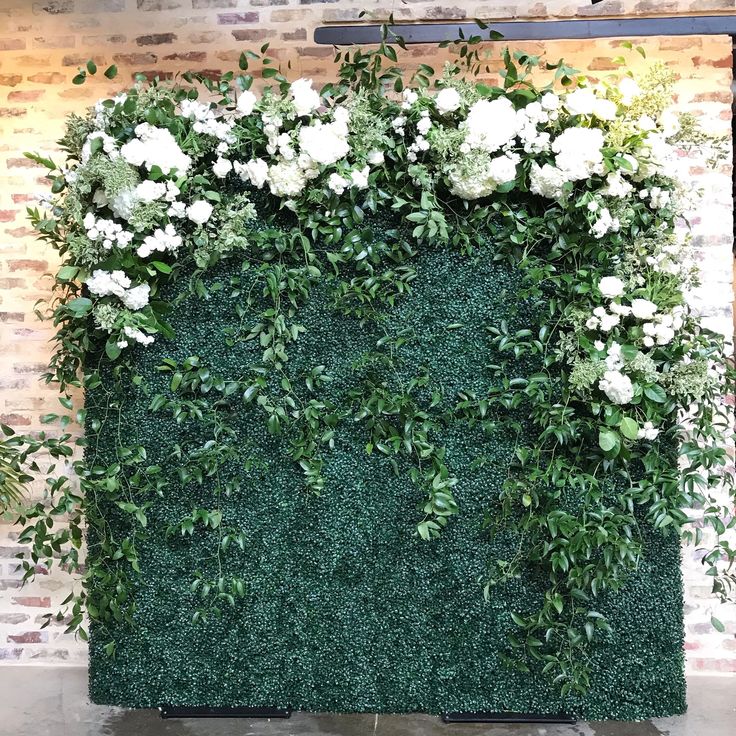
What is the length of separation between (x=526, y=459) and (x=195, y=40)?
2249mm

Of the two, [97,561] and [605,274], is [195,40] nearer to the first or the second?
[605,274]

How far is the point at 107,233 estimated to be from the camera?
2.63 m

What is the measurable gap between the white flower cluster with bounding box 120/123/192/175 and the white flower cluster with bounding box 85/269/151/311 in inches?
15.5

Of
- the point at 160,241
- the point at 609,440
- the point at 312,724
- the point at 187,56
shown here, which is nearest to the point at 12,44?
the point at 187,56

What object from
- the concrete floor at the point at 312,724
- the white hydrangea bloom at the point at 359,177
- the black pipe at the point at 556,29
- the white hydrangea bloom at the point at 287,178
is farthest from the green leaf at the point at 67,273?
the concrete floor at the point at 312,724

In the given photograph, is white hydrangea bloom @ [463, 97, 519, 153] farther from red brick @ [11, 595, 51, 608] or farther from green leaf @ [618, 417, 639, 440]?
red brick @ [11, 595, 51, 608]

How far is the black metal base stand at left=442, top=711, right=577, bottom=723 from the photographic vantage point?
289 cm

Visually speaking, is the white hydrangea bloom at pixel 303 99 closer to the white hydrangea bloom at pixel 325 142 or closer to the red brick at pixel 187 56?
the white hydrangea bloom at pixel 325 142

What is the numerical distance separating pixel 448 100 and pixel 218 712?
2.46m

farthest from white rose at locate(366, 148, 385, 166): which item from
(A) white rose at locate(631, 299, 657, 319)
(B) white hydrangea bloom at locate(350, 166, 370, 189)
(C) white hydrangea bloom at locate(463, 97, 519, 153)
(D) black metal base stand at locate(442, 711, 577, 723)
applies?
(D) black metal base stand at locate(442, 711, 577, 723)

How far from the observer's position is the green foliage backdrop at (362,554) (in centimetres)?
280

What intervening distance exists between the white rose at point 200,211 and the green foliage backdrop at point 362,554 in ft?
0.74

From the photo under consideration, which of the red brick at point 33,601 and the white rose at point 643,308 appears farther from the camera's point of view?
the red brick at point 33,601

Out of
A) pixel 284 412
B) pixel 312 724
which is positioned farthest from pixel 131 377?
pixel 312 724
